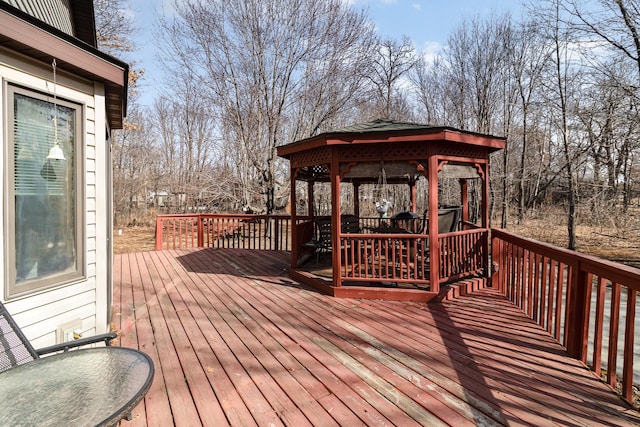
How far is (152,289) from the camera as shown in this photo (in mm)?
5066

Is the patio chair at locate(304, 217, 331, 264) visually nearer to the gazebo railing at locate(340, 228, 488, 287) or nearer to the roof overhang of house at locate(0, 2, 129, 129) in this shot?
the gazebo railing at locate(340, 228, 488, 287)

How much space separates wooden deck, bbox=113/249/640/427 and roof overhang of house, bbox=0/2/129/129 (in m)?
2.43

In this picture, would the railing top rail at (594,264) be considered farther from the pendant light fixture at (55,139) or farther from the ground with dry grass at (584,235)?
the ground with dry grass at (584,235)

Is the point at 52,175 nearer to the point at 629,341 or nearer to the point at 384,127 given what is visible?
the point at 384,127

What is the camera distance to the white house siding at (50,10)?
308cm

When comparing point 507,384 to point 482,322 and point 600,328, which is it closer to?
point 600,328

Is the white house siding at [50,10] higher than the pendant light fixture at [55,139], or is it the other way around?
the white house siding at [50,10]

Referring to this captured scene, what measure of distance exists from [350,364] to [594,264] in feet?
6.80

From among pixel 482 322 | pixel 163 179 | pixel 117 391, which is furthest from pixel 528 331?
pixel 163 179

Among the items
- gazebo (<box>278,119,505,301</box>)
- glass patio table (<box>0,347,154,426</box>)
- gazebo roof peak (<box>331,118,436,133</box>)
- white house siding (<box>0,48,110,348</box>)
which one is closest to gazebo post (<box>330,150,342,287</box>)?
gazebo (<box>278,119,505,301</box>)

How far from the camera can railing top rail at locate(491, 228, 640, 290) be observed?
7.07ft

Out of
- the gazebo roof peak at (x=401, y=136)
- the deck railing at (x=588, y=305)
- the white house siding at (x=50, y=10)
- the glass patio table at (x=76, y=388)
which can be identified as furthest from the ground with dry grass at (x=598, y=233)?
the white house siding at (x=50, y=10)

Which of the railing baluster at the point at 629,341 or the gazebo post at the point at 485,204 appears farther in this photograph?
the gazebo post at the point at 485,204

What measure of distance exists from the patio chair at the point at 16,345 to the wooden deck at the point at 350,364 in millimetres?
612
